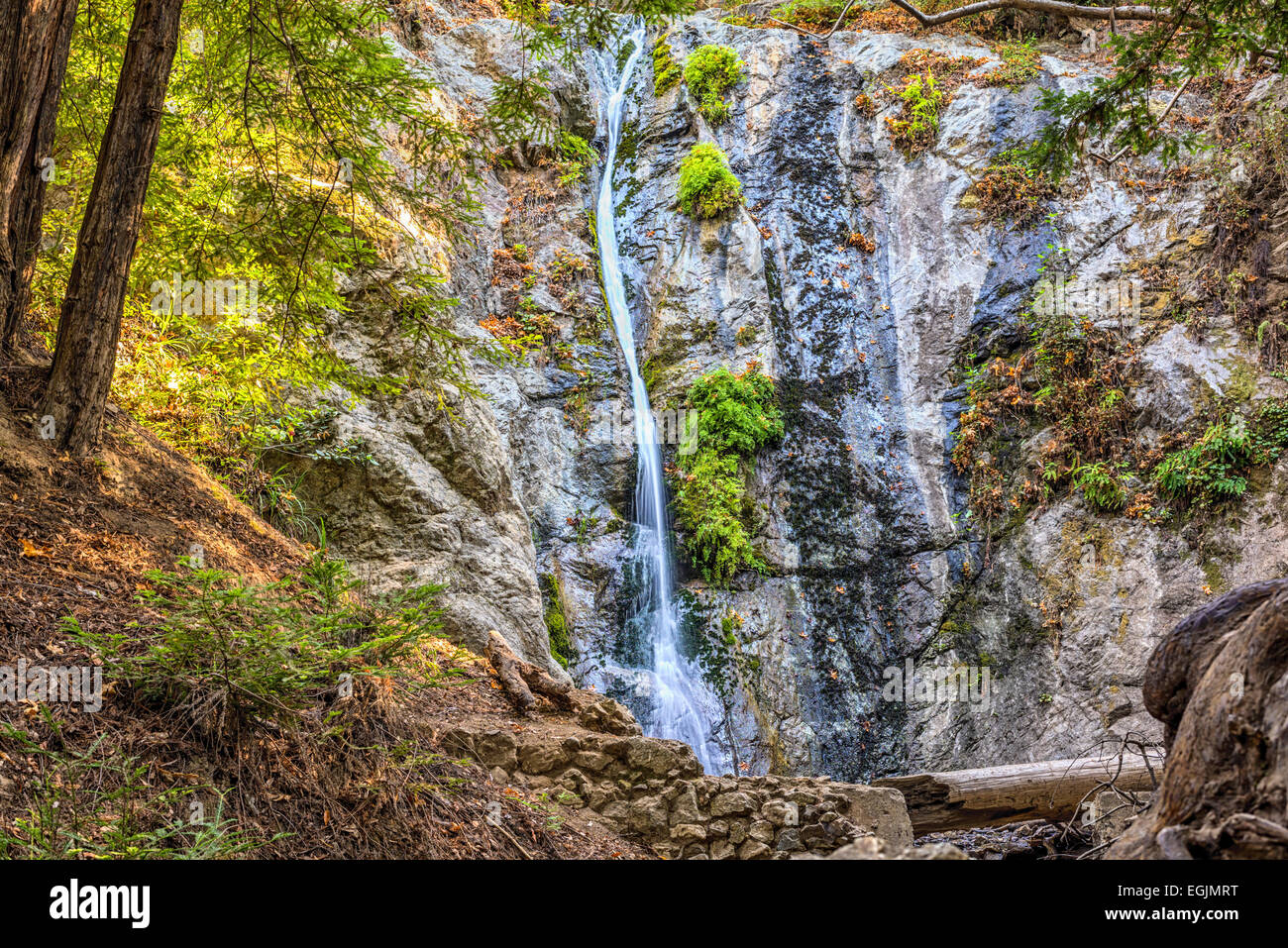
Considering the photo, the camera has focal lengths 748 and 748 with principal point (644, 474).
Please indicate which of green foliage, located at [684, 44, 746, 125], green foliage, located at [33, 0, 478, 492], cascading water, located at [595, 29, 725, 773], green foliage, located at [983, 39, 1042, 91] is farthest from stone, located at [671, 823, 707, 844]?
green foliage, located at [983, 39, 1042, 91]

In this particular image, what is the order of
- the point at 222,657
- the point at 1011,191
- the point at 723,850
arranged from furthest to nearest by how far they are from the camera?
the point at 1011,191 → the point at 723,850 → the point at 222,657

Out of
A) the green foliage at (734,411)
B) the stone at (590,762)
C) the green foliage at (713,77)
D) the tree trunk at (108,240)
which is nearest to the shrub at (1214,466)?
the green foliage at (734,411)

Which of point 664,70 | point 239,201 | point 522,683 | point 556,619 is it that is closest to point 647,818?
point 522,683

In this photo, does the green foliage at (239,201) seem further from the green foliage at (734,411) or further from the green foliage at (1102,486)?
the green foliage at (1102,486)

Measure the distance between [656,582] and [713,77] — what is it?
443 inches

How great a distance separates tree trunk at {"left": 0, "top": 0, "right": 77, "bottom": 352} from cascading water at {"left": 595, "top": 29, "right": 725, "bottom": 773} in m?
7.52

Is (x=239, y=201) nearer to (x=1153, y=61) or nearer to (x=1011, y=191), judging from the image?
(x=1153, y=61)

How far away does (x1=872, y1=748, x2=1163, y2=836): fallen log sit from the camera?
6863mm

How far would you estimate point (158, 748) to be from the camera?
9.70ft

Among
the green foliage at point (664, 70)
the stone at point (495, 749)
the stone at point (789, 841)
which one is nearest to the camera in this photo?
the stone at point (495, 749)

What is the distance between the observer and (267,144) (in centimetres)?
640

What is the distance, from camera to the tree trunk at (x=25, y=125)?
4277 mm

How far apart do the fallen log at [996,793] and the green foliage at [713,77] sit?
1347 centimetres
